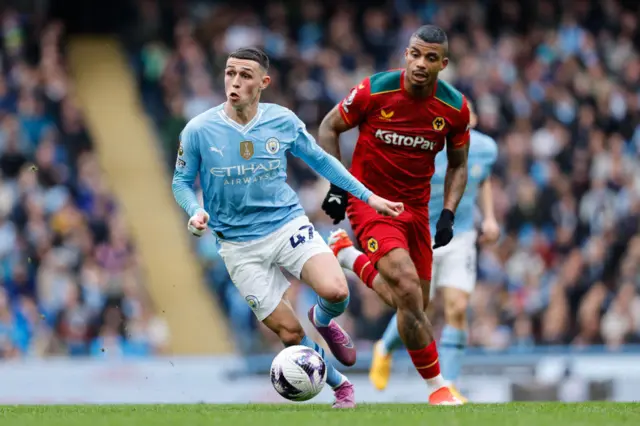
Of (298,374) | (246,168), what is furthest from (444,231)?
(298,374)

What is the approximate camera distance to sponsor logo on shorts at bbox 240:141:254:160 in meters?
10.0

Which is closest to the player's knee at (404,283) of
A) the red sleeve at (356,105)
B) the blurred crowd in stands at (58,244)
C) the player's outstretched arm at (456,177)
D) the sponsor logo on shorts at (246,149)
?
the player's outstretched arm at (456,177)

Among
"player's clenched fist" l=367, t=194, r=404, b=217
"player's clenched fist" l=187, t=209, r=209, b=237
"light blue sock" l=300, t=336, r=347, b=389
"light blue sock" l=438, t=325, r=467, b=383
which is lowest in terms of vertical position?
"light blue sock" l=438, t=325, r=467, b=383

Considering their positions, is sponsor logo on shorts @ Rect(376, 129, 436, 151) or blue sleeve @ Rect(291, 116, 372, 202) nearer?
blue sleeve @ Rect(291, 116, 372, 202)

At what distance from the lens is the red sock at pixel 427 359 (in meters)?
10.4

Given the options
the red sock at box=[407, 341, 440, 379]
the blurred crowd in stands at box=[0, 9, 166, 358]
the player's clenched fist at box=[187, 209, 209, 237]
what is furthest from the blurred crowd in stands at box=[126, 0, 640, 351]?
the player's clenched fist at box=[187, 209, 209, 237]

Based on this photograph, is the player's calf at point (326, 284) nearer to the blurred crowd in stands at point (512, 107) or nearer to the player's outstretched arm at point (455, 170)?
the player's outstretched arm at point (455, 170)

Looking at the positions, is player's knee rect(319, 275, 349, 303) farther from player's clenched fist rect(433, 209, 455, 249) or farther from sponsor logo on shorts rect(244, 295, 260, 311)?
player's clenched fist rect(433, 209, 455, 249)

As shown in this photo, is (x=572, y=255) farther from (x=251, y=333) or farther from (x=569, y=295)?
(x=251, y=333)

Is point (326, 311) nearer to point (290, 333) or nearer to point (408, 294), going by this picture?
point (290, 333)

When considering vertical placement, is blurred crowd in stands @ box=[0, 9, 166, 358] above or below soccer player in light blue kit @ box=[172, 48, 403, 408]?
below

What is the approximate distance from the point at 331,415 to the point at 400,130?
2554 millimetres

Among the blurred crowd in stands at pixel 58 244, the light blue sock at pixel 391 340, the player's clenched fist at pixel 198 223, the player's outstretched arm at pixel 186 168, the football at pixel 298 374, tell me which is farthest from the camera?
the blurred crowd in stands at pixel 58 244

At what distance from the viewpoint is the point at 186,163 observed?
10.0 metres
